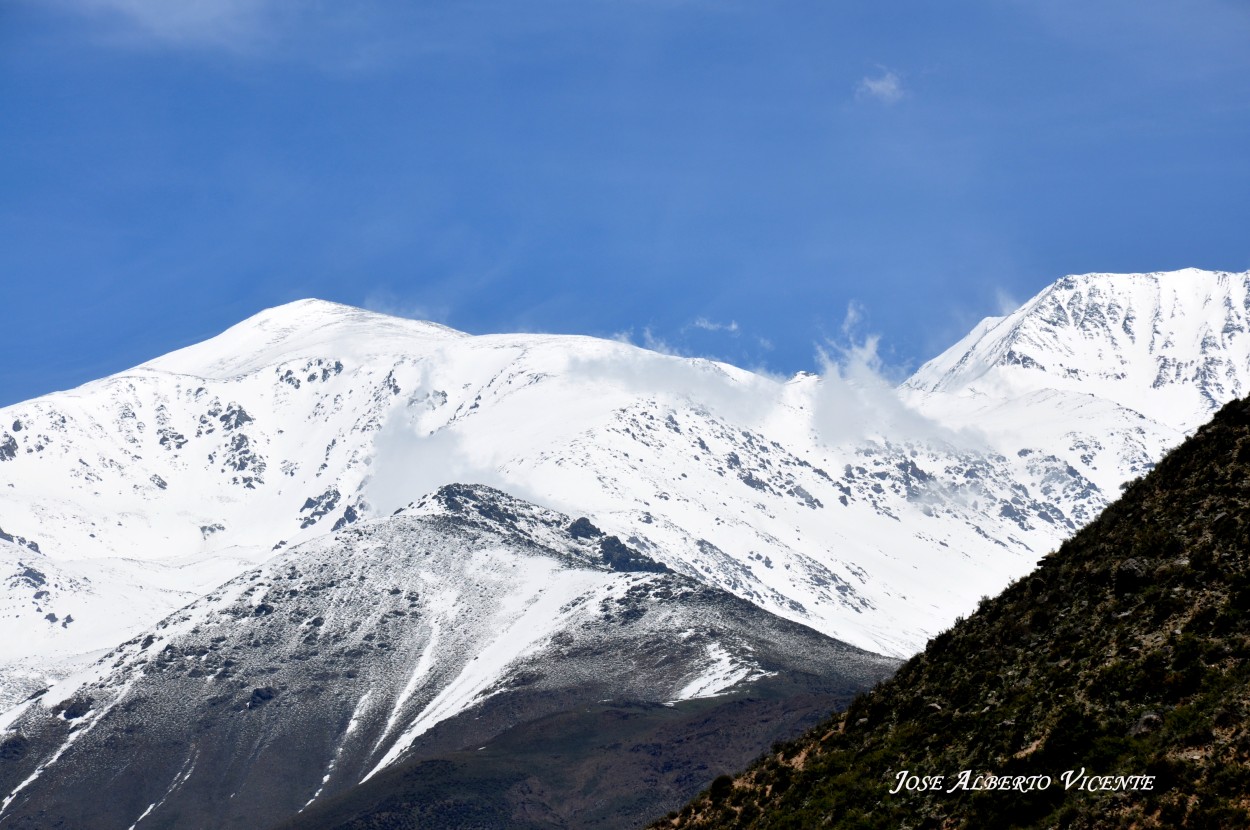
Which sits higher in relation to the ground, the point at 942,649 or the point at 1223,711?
the point at 942,649

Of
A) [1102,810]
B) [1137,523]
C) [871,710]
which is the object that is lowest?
[1102,810]

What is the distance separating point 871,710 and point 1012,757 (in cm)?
1228

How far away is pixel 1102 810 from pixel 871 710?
18.8m

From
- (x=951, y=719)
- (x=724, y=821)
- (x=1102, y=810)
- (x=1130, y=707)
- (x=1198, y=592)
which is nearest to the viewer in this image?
(x=1102, y=810)

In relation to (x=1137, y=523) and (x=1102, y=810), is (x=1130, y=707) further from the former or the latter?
(x=1137, y=523)

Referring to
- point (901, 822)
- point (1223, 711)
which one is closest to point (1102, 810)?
point (1223, 711)

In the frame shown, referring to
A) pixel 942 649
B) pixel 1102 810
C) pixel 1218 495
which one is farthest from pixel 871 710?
pixel 1102 810

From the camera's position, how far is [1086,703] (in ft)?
173

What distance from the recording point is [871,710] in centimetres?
6550

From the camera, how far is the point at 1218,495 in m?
59.5

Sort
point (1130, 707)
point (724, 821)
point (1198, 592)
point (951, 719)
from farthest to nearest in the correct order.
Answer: point (724, 821), point (951, 719), point (1198, 592), point (1130, 707)

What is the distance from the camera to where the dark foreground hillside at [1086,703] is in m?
47.2

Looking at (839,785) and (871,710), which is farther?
(871,710)

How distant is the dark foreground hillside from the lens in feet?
155
